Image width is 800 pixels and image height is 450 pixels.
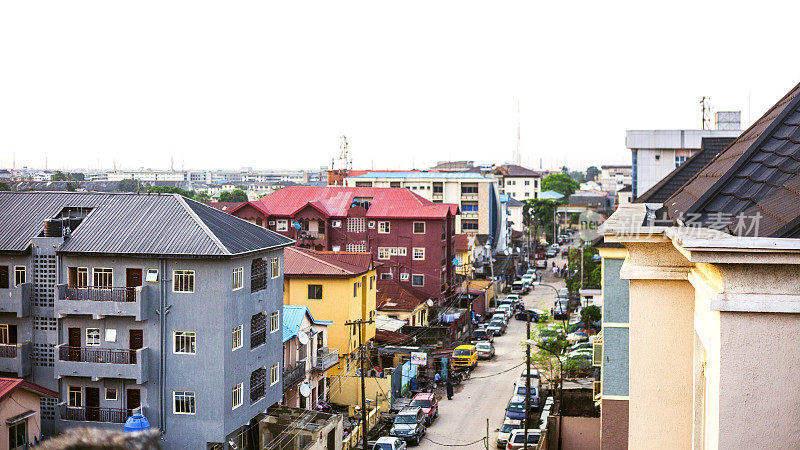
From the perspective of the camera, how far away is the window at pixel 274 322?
24594 millimetres

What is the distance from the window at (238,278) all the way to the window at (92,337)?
3998mm

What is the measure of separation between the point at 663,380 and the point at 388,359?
3027 centimetres

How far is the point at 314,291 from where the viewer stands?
3231 centimetres

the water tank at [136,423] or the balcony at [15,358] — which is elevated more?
the balcony at [15,358]

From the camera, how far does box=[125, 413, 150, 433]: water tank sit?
1955 cm

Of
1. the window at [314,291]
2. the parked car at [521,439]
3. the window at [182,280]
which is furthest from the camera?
the window at [314,291]

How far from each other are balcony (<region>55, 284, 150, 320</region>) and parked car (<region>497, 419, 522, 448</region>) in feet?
38.7

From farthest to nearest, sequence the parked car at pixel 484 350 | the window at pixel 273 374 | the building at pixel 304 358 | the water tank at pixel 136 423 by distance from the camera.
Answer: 1. the parked car at pixel 484 350
2. the building at pixel 304 358
3. the window at pixel 273 374
4. the water tank at pixel 136 423

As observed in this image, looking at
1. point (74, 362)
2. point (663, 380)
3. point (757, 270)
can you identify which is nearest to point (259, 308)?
point (74, 362)

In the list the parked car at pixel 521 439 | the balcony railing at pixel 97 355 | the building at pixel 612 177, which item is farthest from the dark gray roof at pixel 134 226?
the building at pixel 612 177

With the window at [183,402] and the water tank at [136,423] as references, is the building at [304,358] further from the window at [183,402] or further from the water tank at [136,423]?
the water tank at [136,423]

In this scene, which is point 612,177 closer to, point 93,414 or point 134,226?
point 134,226

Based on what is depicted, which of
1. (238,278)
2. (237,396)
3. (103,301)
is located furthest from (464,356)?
(103,301)

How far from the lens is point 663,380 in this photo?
4703 mm
